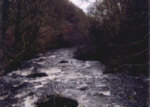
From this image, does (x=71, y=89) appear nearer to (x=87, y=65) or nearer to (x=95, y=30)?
(x=87, y=65)

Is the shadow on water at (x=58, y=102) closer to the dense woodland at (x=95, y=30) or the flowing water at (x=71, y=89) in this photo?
the flowing water at (x=71, y=89)

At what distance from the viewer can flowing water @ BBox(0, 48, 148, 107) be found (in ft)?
20.2

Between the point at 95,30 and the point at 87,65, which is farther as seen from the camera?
the point at 95,30

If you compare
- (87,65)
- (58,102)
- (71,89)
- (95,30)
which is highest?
(95,30)

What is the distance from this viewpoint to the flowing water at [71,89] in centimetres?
616

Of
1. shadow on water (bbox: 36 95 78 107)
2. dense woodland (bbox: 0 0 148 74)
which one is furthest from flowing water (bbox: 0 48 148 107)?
dense woodland (bbox: 0 0 148 74)

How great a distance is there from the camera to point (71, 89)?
735 cm

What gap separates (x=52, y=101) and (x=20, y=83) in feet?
7.76

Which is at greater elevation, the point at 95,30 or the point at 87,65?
the point at 95,30

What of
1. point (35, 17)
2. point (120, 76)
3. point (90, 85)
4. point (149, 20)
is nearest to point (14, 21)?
point (35, 17)

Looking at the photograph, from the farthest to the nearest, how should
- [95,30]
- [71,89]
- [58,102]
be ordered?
[95,30] → [71,89] → [58,102]

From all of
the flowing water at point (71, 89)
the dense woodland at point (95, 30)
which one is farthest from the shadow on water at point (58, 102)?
the dense woodland at point (95, 30)

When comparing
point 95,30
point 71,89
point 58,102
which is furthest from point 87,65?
point 58,102

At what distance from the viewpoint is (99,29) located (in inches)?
526
